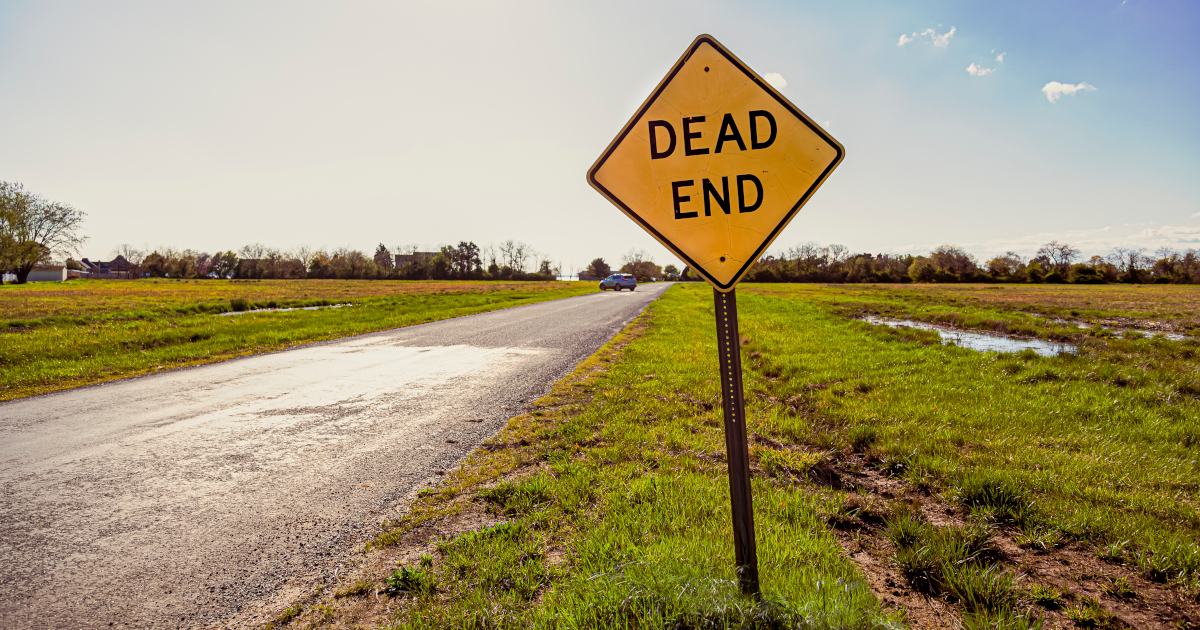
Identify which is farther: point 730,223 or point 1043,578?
point 1043,578

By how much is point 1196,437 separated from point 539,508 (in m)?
6.75

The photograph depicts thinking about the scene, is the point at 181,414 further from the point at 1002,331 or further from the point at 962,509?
the point at 1002,331

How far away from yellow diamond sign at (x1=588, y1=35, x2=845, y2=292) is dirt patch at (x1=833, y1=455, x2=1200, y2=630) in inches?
74.8

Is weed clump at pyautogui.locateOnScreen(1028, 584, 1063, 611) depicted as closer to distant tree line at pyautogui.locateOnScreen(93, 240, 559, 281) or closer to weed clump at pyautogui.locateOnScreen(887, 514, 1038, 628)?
weed clump at pyautogui.locateOnScreen(887, 514, 1038, 628)

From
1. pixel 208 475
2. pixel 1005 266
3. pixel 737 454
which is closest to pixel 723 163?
pixel 737 454

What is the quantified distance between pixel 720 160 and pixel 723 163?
20 millimetres

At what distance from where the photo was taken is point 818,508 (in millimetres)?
3338

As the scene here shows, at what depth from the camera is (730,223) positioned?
7.21ft

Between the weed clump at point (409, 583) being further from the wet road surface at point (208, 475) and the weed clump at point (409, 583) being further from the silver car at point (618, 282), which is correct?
the silver car at point (618, 282)

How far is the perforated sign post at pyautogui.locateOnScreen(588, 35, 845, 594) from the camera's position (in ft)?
7.11

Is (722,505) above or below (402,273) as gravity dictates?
below

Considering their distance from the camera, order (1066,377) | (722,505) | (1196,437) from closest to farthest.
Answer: (722,505) → (1196,437) → (1066,377)

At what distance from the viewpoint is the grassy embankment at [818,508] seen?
225cm

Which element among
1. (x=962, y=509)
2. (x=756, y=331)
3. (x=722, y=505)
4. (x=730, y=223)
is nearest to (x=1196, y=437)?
(x=962, y=509)
